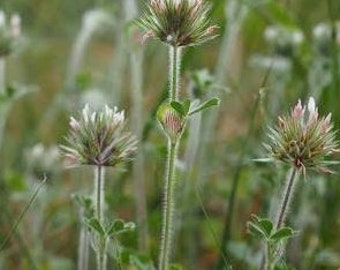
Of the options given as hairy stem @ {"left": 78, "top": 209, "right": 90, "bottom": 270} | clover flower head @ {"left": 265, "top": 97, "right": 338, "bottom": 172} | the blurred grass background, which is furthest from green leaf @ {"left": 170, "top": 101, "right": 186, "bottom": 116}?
hairy stem @ {"left": 78, "top": 209, "right": 90, "bottom": 270}

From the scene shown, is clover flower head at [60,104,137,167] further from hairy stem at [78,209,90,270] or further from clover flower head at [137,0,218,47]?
hairy stem at [78,209,90,270]

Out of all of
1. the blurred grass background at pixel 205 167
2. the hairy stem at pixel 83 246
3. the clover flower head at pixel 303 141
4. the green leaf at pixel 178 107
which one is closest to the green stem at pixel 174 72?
the green leaf at pixel 178 107

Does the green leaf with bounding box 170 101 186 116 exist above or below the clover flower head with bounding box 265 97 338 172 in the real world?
above

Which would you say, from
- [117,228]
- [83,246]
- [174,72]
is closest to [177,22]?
[174,72]

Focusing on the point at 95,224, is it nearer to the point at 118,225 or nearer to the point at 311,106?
the point at 118,225

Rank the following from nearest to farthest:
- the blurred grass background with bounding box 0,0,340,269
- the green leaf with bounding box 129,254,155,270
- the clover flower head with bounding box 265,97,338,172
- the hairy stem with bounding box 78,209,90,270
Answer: the clover flower head with bounding box 265,97,338,172
the green leaf with bounding box 129,254,155,270
the hairy stem with bounding box 78,209,90,270
the blurred grass background with bounding box 0,0,340,269

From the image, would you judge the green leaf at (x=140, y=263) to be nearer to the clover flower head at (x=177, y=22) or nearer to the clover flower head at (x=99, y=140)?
the clover flower head at (x=99, y=140)

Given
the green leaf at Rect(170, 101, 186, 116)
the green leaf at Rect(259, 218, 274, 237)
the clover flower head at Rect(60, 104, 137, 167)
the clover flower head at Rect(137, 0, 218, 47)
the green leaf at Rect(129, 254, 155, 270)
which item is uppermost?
the clover flower head at Rect(137, 0, 218, 47)
